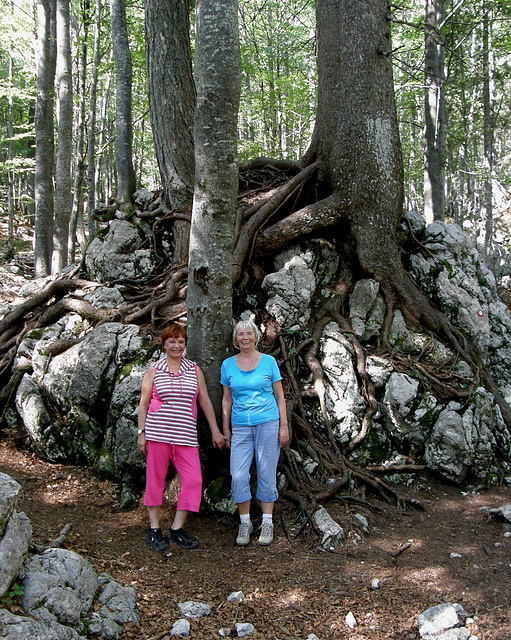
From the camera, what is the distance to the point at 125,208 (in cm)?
864

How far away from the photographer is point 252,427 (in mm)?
4781

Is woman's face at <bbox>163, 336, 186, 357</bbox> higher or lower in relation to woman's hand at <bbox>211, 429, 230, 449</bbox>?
A: higher

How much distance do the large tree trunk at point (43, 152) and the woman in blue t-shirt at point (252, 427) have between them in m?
8.43

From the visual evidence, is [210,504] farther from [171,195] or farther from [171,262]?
[171,195]

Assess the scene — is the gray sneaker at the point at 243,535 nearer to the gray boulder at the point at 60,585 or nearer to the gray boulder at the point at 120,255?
the gray boulder at the point at 60,585

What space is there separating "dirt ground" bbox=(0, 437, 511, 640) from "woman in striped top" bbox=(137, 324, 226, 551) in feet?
0.93

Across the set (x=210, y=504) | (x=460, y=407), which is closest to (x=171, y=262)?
(x=210, y=504)

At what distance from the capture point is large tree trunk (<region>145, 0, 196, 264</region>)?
7.64m

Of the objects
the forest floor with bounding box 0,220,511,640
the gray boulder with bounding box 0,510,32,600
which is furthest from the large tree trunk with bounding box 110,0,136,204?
the gray boulder with bounding box 0,510,32,600

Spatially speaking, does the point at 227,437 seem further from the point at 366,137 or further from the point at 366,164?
the point at 366,137

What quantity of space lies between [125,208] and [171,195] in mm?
1164

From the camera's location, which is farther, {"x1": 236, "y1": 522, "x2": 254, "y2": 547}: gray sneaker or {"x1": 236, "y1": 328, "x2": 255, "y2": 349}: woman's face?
{"x1": 236, "y1": 328, "x2": 255, "y2": 349}: woman's face

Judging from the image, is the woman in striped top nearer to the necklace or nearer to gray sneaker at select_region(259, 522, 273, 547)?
the necklace

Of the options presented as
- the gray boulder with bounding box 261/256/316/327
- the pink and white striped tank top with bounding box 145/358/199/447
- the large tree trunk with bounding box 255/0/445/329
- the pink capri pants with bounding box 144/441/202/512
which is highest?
the large tree trunk with bounding box 255/0/445/329
